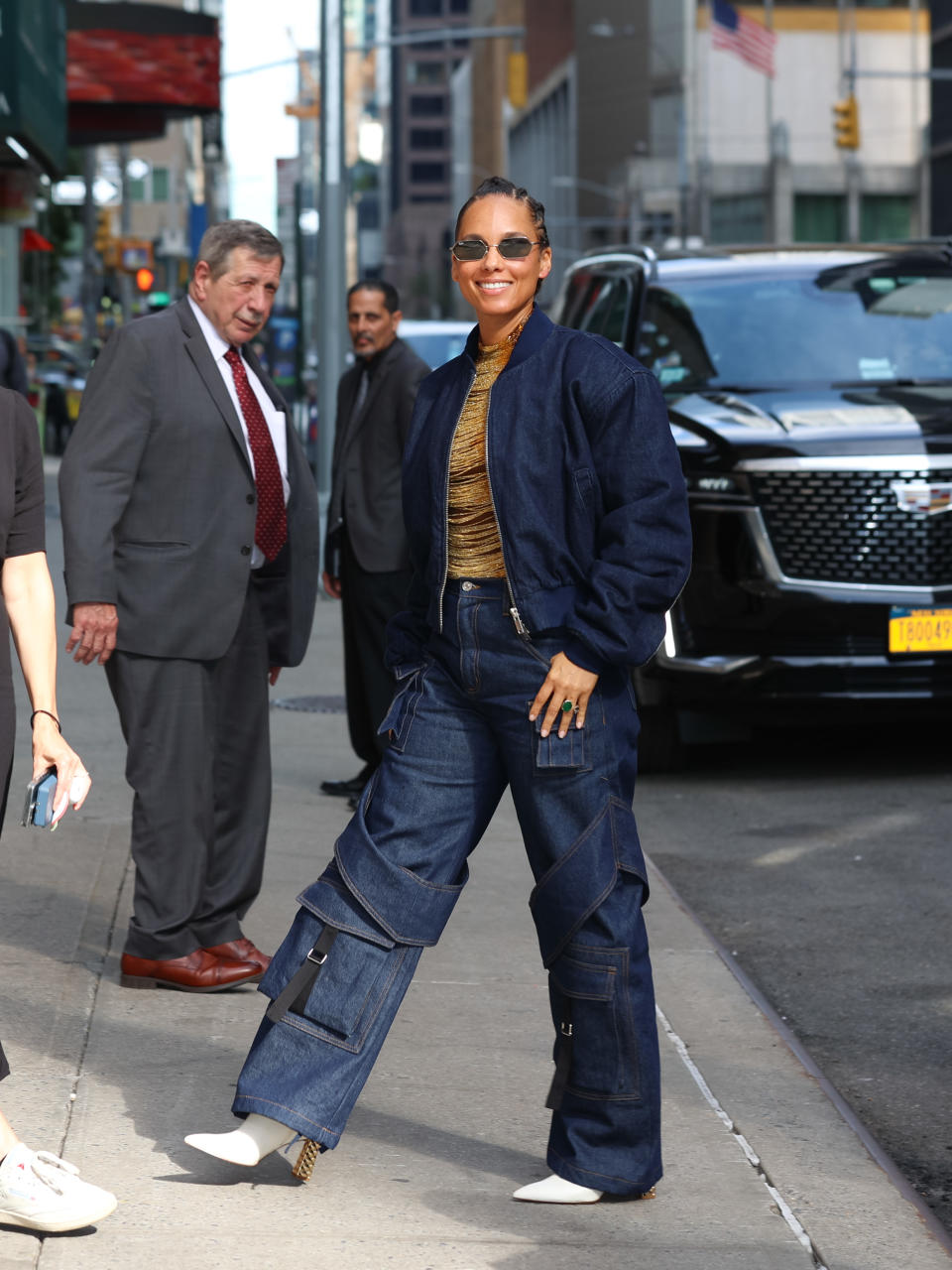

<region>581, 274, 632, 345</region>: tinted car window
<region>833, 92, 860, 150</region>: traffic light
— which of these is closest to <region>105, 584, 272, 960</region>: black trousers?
<region>581, 274, 632, 345</region>: tinted car window

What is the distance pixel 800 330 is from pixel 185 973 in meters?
5.20

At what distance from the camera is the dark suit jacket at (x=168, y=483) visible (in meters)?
5.51

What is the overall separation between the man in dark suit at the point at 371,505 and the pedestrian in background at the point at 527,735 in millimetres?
4146

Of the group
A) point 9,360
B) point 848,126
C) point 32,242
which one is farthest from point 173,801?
point 848,126

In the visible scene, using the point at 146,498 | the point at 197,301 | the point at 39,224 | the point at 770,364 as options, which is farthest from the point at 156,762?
the point at 39,224

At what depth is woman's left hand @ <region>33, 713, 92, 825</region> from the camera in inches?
151

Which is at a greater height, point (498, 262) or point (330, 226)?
point (330, 226)

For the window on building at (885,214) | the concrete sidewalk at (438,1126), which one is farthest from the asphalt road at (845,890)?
the window on building at (885,214)

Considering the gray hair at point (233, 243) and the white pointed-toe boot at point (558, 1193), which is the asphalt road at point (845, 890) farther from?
the gray hair at point (233, 243)

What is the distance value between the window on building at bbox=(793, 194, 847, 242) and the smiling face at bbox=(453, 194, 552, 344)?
3786 inches

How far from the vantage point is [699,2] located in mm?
104500

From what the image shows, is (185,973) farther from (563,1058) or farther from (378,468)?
(378,468)

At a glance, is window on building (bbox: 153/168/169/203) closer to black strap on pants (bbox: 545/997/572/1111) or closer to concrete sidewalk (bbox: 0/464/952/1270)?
concrete sidewalk (bbox: 0/464/952/1270)

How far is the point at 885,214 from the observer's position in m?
96.8
